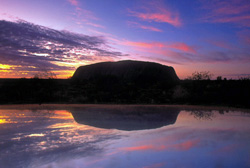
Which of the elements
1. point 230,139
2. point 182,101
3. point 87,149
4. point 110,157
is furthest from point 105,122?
point 182,101

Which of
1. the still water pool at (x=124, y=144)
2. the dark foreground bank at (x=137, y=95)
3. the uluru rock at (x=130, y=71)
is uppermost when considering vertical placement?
the uluru rock at (x=130, y=71)

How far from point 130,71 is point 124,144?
28.7m

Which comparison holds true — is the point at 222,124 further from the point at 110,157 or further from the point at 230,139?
the point at 110,157

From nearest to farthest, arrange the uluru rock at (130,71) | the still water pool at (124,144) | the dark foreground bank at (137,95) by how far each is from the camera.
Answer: the still water pool at (124,144)
the dark foreground bank at (137,95)
the uluru rock at (130,71)

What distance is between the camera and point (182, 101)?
1319cm

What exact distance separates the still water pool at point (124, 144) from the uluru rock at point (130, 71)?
77.9 feet

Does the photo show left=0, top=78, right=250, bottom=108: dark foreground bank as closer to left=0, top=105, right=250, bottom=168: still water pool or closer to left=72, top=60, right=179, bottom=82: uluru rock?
left=0, top=105, right=250, bottom=168: still water pool

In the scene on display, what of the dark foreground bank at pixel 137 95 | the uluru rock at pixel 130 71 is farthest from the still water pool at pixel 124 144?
the uluru rock at pixel 130 71

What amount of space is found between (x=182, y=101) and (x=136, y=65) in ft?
70.4

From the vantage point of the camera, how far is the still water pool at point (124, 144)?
339cm

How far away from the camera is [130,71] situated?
108 feet

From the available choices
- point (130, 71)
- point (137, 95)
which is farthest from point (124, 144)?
point (130, 71)

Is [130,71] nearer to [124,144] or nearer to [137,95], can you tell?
[137,95]

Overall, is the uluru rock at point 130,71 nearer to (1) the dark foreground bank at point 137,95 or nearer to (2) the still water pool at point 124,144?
(1) the dark foreground bank at point 137,95
